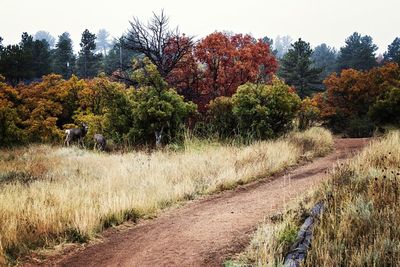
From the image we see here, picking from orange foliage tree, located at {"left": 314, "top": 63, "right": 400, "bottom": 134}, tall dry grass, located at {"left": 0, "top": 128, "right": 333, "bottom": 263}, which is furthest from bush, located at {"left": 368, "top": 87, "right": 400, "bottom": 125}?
tall dry grass, located at {"left": 0, "top": 128, "right": 333, "bottom": 263}

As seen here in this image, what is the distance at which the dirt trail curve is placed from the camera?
5.13m

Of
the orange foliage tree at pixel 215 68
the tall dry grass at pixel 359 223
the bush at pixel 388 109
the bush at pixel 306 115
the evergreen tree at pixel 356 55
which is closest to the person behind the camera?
the tall dry grass at pixel 359 223

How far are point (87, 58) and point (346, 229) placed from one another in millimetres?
51047

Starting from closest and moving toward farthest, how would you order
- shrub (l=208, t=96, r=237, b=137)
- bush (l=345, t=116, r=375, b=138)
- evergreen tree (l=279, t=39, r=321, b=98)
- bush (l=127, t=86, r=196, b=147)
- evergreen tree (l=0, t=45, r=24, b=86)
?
bush (l=127, t=86, r=196, b=147) → shrub (l=208, t=96, r=237, b=137) → bush (l=345, t=116, r=375, b=138) → evergreen tree (l=0, t=45, r=24, b=86) → evergreen tree (l=279, t=39, r=321, b=98)

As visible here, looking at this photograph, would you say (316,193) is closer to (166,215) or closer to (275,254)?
(275,254)

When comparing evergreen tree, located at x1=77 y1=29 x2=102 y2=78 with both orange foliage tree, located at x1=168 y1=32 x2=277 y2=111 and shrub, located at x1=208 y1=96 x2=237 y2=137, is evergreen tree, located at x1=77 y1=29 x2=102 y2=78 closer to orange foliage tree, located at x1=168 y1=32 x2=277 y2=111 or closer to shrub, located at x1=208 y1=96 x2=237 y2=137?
orange foliage tree, located at x1=168 y1=32 x2=277 y2=111

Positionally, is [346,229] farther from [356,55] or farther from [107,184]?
[356,55]

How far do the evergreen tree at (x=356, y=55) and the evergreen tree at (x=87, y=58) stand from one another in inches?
1364

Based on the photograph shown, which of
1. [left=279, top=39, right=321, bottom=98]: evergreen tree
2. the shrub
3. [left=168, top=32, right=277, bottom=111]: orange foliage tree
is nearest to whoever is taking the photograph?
the shrub

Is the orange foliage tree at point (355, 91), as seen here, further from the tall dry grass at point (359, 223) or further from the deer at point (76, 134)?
the tall dry grass at point (359, 223)

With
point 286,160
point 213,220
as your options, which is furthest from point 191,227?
point 286,160

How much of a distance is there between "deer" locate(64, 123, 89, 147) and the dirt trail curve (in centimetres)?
1242

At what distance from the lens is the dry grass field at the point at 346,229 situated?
4.29 metres

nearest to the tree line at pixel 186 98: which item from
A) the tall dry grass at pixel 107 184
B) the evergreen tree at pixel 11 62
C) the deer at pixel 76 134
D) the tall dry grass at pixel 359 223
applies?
the deer at pixel 76 134
